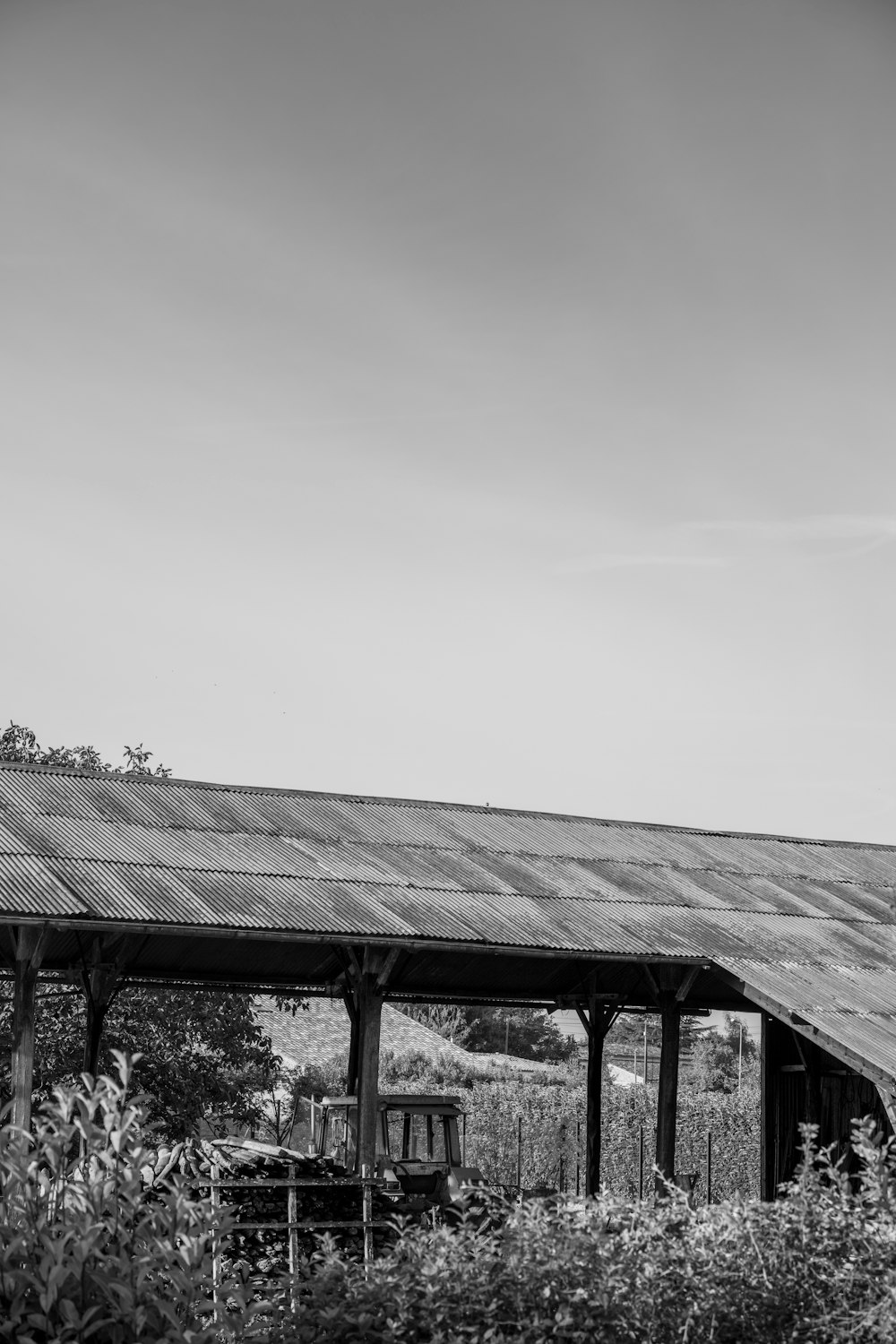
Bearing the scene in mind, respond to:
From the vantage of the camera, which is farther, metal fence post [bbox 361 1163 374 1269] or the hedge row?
the hedge row

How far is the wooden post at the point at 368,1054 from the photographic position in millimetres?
15234

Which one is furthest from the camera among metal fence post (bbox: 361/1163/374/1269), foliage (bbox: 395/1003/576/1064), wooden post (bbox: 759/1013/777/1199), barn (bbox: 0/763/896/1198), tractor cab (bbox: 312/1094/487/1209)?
foliage (bbox: 395/1003/576/1064)

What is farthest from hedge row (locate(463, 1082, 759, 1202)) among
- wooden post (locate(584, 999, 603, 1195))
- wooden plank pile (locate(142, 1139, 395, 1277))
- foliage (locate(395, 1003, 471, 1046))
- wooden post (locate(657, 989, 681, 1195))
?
foliage (locate(395, 1003, 471, 1046))

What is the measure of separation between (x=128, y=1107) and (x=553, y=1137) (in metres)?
30.7

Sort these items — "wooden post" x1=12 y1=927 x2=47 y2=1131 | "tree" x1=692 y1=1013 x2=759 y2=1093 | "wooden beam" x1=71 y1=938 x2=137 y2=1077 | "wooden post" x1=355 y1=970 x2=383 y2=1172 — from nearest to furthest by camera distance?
1. "wooden post" x1=12 y1=927 x2=47 y2=1131
2. "wooden post" x1=355 y1=970 x2=383 y2=1172
3. "wooden beam" x1=71 y1=938 x2=137 y2=1077
4. "tree" x1=692 y1=1013 x2=759 y2=1093

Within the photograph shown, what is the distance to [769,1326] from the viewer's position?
721 centimetres

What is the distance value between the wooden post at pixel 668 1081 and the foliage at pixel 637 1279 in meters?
9.28

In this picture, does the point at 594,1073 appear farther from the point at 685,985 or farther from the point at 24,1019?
the point at 24,1019

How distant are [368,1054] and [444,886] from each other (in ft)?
6.41

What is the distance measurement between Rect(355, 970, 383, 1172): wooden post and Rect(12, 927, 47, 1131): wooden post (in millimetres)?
3291

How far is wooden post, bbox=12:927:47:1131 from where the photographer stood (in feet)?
44.0

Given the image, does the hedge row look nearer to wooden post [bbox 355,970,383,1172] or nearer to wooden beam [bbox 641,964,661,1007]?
wooden beam [bbox 641,964,661,1007]

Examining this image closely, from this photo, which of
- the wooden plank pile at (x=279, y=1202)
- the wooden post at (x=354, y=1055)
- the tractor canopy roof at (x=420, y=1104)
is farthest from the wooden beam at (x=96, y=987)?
the tractor canopy roof at (x=420, y=1104)

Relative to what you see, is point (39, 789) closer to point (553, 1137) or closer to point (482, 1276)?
point (482, 1276)
